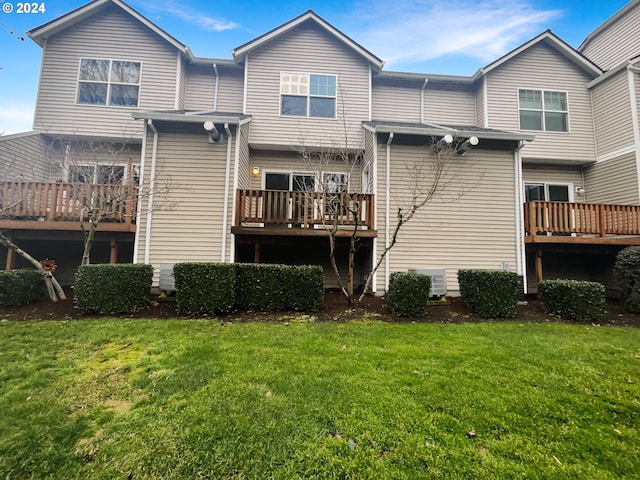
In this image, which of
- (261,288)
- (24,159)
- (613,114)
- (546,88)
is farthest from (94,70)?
(613,114)

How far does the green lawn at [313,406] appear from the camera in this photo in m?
2.22

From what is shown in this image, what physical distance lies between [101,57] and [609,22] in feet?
61.3

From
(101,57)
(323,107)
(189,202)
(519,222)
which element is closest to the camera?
(189,202)

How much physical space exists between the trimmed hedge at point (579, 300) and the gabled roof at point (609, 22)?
11601 millimetres

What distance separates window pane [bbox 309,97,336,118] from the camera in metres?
10.2

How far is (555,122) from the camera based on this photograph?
1080cm

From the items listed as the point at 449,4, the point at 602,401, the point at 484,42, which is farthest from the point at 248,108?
the point at 484,42

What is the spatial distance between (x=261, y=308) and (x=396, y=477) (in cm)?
457

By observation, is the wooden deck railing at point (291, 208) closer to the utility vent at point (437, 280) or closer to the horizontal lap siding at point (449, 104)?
the utility vent at point (437, 280)

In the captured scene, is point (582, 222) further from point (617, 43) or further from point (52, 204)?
point (52, 204)

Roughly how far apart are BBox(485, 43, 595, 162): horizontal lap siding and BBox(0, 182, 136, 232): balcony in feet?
40.1

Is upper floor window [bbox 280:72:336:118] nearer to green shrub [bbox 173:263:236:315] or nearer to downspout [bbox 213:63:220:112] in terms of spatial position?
downspout [bbox 213:63:220:112]

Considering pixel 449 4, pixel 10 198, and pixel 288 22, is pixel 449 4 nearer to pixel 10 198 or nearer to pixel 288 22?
pixel 288 22

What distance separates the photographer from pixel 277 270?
631cm
